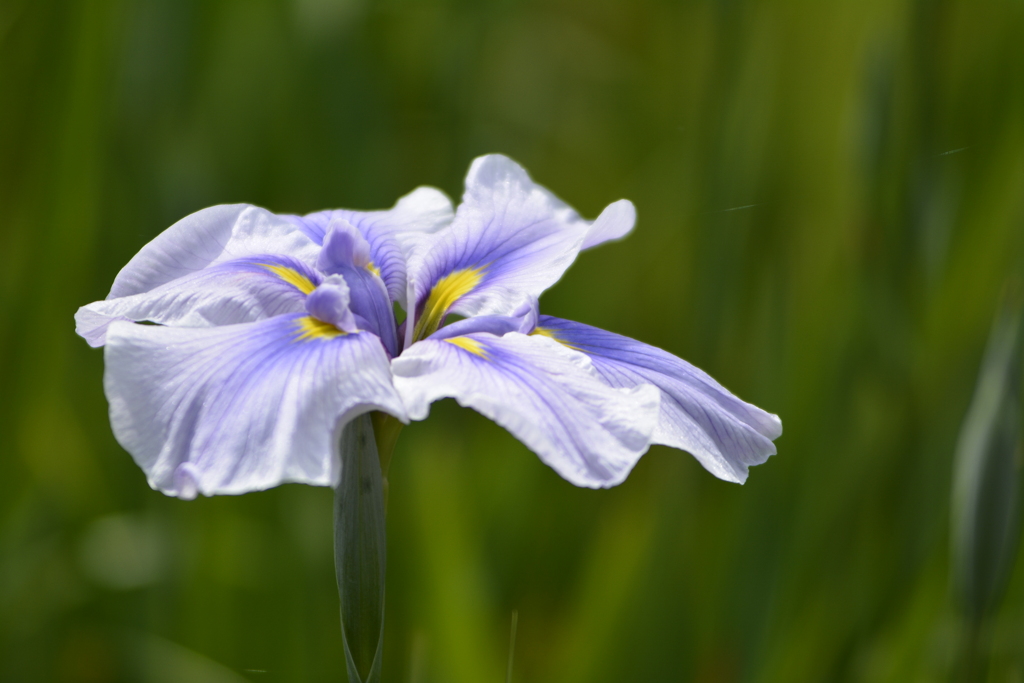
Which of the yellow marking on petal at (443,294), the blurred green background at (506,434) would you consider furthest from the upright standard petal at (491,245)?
the blurred green background at (506,434)

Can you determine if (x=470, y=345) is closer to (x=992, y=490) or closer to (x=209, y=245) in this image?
(x=209, y=245)

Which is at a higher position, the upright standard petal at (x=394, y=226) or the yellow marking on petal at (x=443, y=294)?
the upright standard petal at (x=394, y=226)

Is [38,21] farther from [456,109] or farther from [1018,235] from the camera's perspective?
[1018,235]

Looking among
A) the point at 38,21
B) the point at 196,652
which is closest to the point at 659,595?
the point at 196,652

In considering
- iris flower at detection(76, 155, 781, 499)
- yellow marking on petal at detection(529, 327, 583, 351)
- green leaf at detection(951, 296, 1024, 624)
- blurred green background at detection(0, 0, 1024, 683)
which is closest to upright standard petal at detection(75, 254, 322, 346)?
iris flower at detection(76, 155, 781, 499)

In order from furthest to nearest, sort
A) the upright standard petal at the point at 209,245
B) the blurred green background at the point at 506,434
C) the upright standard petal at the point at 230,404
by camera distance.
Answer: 1. the blurred green background at the point at 506,434
2. the upright standard petal at the point at 209,245
3. the upright standard petal at the point at 230,404

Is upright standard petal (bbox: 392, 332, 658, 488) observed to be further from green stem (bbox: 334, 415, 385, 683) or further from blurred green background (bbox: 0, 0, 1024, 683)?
blurred green background (bbox: 0, 0, 1024, 683)

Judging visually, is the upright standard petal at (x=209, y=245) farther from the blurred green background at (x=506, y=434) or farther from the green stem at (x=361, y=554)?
the blurred green background at (x=506, y=434)
